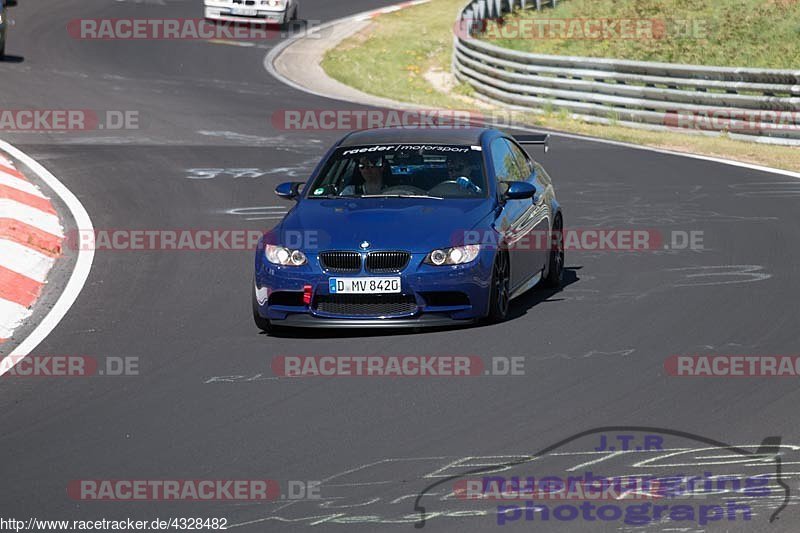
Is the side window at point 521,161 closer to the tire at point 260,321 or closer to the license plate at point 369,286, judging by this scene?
the license plate at point 369,286

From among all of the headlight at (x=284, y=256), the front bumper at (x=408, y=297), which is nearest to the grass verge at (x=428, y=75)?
the front bumper at (x=408, y=297)

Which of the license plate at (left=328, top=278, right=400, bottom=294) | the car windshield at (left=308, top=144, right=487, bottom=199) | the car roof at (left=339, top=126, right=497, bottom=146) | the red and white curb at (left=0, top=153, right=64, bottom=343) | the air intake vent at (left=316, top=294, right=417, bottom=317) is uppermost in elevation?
the car roof at (left=339, top=126, right=497, bottom=146)

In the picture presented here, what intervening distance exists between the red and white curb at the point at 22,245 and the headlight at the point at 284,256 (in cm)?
201

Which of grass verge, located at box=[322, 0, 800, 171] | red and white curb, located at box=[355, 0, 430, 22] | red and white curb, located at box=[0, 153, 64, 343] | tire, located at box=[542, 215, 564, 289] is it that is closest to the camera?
red and white curb, located at box=[0, 153, 64, 343]

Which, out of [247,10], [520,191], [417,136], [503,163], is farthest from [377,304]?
[247,10]

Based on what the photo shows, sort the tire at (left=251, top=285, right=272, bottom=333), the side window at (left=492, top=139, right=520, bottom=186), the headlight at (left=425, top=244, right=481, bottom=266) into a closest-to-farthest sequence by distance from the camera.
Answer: the headlight at (left=425, top=244, right=481, bottom=266) → the tire at (left=251, top=285, right=272, bottom=333) → the side window at (left=492, top=139, right=520, bottom=186)

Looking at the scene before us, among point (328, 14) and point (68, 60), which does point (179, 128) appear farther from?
point (328, 14)

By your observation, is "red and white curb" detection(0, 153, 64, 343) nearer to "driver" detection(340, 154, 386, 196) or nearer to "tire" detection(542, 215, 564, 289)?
"driver" detection(340, 154, 386, 196)

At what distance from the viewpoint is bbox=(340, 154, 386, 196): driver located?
11.7 metres

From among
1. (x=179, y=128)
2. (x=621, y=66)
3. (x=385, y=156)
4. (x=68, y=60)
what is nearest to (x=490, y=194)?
(x=385, y=156)

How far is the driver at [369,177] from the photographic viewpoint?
1171 cm

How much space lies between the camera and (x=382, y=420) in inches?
329

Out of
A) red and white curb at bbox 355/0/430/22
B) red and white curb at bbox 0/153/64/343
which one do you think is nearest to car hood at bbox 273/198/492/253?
red and white curb at bbox 0/153/64/343

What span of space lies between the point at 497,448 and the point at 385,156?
15.1ft
